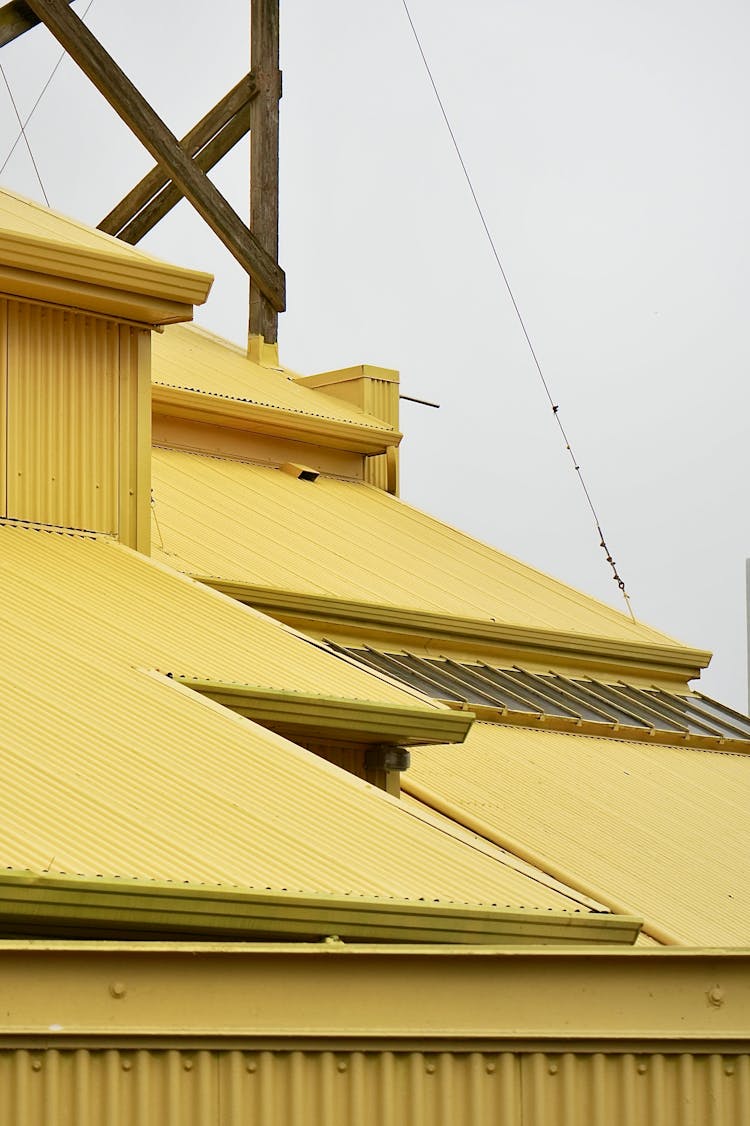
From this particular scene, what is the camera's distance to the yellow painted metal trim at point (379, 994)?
763 cm

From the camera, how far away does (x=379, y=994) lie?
809 cm

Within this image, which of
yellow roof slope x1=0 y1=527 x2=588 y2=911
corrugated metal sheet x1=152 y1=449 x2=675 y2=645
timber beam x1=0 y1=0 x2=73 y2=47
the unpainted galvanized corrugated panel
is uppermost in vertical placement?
timber beam x1=0 y1=0 x2=73 y2=47

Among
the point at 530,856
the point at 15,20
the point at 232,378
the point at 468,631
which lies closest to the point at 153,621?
the point at 530,856

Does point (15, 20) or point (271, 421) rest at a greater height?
point (15, 20)

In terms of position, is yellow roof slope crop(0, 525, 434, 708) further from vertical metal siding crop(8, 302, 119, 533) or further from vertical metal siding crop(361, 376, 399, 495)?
vertical metal siding crop(361, 376, 399, 495)

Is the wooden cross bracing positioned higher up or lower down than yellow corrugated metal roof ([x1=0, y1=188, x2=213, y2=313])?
higher up

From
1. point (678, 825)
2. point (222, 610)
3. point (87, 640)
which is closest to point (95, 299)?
point (222, 610)

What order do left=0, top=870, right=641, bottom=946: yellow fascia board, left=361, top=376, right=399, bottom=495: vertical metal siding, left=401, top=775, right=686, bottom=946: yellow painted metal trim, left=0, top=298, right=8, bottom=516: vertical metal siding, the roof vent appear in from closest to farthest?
left=0, top=870, right=641, bottom=946: yellow fascia board
left=0, top=298, right=8, bottom=516: vertical metal siding
left=401, top=775, right=686, bottom=946: yellow painted metal trim
the roof vent
left=361, top=376, right=399, bottom=495: vertical metal siding

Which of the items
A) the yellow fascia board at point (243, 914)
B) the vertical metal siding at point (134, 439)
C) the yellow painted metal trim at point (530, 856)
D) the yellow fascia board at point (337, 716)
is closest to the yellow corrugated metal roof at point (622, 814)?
the yellow painted metal trim at point (530, 856)

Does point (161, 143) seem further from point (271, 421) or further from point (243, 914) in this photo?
point (243, 914)

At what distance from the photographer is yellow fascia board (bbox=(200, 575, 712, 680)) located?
17859mm

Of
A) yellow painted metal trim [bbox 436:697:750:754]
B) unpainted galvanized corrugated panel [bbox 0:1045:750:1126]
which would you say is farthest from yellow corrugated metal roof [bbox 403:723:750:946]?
unpainted galvanized corrugated panel [bbox 0:1045:750:1126]

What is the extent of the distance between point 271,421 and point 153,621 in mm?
11149

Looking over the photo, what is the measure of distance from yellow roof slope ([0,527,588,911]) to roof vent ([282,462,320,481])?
1140 cm
